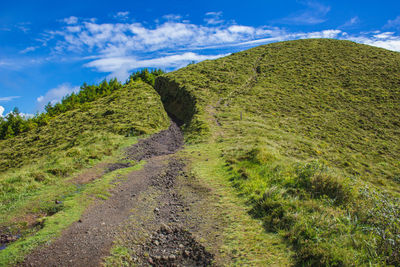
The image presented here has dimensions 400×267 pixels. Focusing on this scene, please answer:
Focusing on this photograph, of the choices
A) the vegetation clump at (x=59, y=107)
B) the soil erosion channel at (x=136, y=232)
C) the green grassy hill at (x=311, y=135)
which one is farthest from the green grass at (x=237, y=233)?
the vegetation clump at (x=59, y=107)

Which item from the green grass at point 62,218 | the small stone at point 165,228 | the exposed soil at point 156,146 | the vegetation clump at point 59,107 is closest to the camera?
the green grass at point 62,218

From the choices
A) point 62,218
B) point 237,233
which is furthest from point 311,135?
point 62,218

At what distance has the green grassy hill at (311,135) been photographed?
18.1 ft

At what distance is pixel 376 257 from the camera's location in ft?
14.7

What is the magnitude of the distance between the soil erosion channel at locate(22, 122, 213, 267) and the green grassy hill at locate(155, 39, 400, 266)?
2554 millimetres

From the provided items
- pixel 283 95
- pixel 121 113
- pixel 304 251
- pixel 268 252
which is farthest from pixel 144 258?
pixel 283 95

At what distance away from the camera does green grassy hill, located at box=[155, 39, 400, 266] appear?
5527 mm

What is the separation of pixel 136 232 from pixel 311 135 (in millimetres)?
24947

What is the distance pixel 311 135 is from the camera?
2555cm

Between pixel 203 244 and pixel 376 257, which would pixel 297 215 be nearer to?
pixel 376 257

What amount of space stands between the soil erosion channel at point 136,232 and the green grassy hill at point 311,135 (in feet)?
8.38

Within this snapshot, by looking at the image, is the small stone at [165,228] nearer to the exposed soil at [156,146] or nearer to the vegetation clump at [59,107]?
the exposed soil at [156,146]

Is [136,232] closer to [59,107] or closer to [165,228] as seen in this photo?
[165,228]

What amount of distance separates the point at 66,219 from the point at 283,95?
128ft
